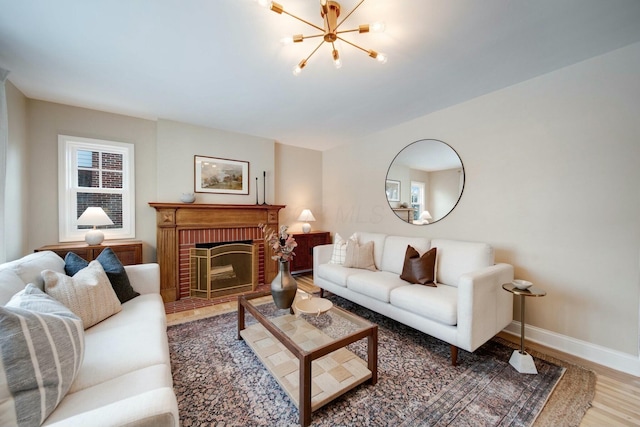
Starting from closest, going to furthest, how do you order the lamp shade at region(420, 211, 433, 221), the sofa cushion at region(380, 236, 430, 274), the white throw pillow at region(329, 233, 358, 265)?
the sofa cushion at region(380, 236, 430, 274), the lamp shade at region(420, 211, 433, 221), the white throw pillow at region(329, 233, 358, 265)

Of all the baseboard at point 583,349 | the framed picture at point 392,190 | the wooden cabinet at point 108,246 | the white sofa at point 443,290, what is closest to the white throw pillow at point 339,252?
the white sofa at point 443,290

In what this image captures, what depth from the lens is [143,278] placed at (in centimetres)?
214

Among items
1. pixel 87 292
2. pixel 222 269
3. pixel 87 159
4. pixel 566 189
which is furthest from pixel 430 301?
pixel 87 159

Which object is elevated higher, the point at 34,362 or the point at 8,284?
the point at 8,284

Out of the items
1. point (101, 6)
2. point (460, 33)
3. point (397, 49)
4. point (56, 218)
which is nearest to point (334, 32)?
point (397, 49)

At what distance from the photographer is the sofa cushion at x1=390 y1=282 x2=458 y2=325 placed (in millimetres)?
1921

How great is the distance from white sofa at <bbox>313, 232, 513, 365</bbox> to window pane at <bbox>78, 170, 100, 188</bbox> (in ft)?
10.1

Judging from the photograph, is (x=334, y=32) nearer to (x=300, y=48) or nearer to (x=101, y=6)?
(x=300, y=48)

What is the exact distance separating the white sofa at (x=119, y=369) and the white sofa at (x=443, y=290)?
1844mm

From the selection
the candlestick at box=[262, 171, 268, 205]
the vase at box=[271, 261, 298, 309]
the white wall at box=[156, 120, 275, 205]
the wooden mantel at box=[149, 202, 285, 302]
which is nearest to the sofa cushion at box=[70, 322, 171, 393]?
the vase at box=[271, 261, 298, 309]

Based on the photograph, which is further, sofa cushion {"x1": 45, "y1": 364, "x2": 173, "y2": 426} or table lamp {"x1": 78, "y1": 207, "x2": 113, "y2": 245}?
table lamp {"x1": 78, "y1": 207, "x2": 113, "y2": 245}

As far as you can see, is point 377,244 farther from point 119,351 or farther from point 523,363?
point 119,351

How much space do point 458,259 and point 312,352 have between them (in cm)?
182

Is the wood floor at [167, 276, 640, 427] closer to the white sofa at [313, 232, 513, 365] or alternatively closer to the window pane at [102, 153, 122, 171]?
the white sofa at [313, 232, 513, 365]
